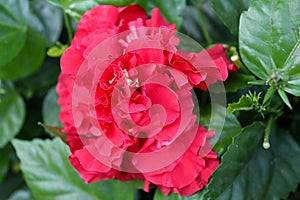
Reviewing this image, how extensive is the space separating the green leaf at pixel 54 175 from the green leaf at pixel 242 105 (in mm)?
293

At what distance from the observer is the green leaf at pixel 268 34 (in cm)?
65

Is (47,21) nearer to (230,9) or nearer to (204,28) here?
(204,28)

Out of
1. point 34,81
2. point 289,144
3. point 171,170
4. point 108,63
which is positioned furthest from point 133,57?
point 34,81

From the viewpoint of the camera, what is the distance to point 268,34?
0.67m

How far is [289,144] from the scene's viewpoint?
77 centimetres

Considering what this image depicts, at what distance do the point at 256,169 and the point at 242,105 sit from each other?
12cm

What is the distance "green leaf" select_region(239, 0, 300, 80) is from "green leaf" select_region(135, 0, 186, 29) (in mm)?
164

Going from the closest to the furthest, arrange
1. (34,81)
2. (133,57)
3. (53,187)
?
(133,57)
(53,187)
(34,81)

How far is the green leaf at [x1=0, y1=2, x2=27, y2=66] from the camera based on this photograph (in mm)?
878

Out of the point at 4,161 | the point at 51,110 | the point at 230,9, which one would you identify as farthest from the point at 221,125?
the point at 4,161

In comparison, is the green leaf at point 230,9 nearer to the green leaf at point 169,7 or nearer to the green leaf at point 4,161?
Result: the green leaf at point 169,7

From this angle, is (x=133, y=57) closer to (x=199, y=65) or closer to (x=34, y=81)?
(x=199, y=65)

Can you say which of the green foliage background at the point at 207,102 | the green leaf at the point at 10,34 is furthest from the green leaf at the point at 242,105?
the green leaf at the point at 10,34

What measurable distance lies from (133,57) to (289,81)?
7.7 inches
